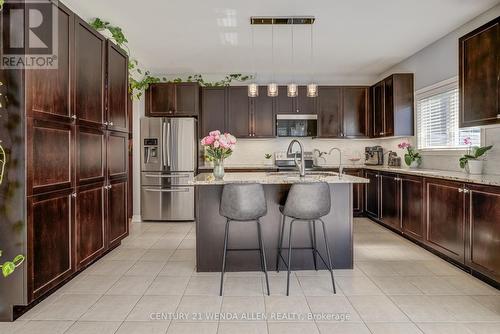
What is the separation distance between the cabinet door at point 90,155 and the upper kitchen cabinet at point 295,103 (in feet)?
11.4

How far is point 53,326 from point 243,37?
3.69 m

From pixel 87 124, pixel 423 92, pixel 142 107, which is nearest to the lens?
pixel 87 124

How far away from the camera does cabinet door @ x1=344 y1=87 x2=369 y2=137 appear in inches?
237

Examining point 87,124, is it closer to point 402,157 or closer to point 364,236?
point 364,236

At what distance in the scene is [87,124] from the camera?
2.99 meters

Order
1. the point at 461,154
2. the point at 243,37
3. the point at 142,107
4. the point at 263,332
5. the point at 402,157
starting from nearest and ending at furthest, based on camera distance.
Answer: the point at 263,332 < the point at 461,154 < the point at 243,37 < the point at 402,157 < the point at 142,107

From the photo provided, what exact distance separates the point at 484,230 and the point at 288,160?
354 centimetres

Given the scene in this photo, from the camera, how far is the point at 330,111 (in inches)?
238

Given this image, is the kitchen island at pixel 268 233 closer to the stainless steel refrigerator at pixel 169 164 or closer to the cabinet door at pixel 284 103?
the stainless steel refrigerator at pixel 169 164

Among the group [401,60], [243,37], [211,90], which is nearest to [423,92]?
[401,60]

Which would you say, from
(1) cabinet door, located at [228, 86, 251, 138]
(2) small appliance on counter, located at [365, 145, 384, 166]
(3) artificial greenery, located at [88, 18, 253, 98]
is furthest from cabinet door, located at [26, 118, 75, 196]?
(2) small appliance on counter, located at [365, 145, 384, 166]

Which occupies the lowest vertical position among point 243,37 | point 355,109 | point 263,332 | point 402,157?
point 263,332

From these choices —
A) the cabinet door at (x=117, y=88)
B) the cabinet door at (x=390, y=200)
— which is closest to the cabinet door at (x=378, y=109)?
the cabinet door at (x=390, y=200)

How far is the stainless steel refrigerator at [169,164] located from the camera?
5.40m
